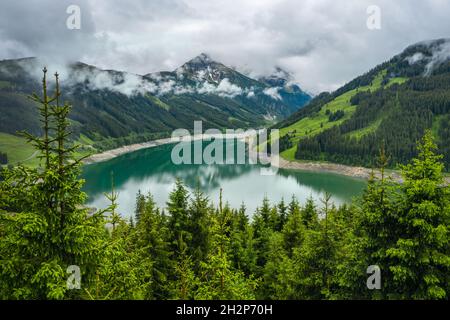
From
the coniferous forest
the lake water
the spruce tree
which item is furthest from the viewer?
the lake water

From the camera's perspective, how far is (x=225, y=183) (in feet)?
405

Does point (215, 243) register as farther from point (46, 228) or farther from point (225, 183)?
point (225, 183)

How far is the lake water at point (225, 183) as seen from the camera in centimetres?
10072

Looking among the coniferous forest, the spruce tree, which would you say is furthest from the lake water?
the spruce tree

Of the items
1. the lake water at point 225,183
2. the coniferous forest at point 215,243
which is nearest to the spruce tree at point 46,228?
the coniferous forest at point 215,243

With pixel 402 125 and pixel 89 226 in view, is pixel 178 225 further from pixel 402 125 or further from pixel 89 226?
pixel 402 125

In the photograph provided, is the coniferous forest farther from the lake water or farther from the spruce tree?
the lake water

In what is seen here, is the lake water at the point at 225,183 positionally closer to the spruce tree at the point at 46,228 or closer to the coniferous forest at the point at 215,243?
the coniferous forest at the point at 215,243

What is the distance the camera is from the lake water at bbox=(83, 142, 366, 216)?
101 m

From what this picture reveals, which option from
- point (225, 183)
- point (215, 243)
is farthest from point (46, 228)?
point (225, 183)

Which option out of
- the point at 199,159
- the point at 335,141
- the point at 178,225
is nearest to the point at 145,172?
the point at 199,159

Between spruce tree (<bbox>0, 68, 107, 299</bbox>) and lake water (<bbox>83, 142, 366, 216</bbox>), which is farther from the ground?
spruce tree (<bbox>0, 68, 107, 299</bbox>)

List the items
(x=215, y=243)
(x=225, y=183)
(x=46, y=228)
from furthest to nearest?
(x=225, y=183) → (x=215, y=243) → (x=46, y=228)

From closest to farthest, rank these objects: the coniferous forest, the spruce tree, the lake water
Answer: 1. the spruce tree
2. the coniferous forest
3. the lake water
